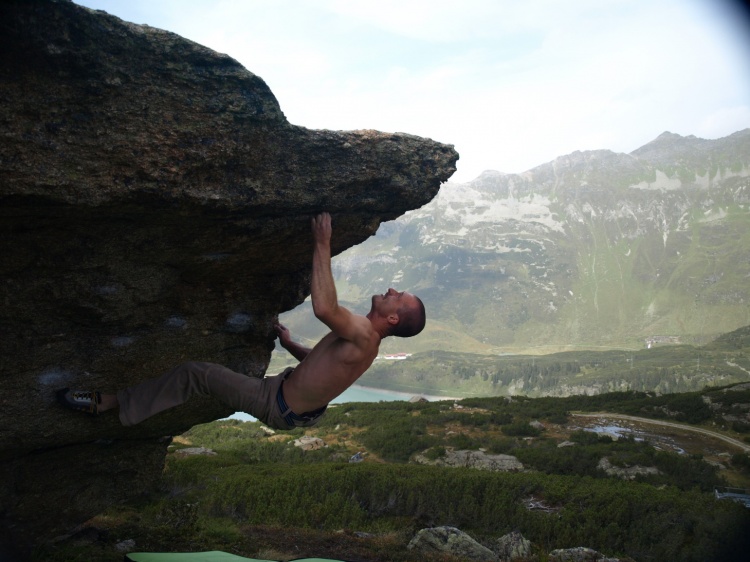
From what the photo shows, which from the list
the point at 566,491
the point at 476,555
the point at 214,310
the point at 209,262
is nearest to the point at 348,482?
the point at 476,555

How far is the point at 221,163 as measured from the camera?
4879 mm

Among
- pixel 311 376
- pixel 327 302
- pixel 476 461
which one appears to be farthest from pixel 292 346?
pixel 476 461

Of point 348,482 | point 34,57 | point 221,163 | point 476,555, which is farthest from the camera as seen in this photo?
point 348,482

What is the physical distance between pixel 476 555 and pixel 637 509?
4378 mm

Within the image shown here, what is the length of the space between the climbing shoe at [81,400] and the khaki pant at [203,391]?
27 centimetres

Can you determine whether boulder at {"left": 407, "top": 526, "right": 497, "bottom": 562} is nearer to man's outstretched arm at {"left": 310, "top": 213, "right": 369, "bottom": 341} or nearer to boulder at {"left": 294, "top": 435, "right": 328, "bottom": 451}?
man's outstretched arm at {"left": 310, "top": 213, "right": 369, "bottom": 341}

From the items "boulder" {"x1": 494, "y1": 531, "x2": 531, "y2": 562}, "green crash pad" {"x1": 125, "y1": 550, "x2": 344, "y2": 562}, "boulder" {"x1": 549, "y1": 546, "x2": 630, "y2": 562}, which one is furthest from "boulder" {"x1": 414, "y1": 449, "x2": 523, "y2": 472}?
"green crash pad" {"x1": 125, "y1": 550, "x2": 344, "y2": 562}

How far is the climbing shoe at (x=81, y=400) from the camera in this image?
5863 millimetres

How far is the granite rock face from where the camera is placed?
400cm

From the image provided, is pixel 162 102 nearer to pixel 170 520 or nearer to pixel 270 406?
pixel 270 406

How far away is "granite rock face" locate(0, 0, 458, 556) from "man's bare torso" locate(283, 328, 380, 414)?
54.3 inches

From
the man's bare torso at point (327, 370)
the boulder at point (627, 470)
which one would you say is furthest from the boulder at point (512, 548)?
the boulder at point (627, 470)

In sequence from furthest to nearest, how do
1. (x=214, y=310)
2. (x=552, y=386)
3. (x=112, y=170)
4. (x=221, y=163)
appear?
(x=552, y=386) → (x=214, y=310) → (x=221, y=163) → (x=112, y=170)

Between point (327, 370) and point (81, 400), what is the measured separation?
2841mm
